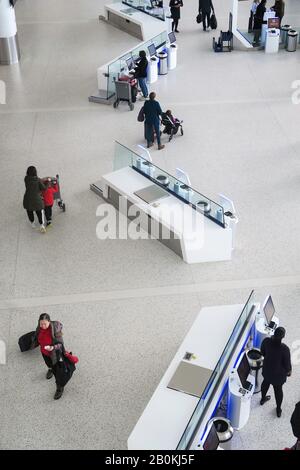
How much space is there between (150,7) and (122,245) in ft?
36.5

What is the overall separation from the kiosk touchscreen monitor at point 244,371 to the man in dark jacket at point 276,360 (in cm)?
25

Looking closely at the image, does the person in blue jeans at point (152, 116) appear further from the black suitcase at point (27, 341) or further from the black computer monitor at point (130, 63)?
the black suitcase at point (27, 341)

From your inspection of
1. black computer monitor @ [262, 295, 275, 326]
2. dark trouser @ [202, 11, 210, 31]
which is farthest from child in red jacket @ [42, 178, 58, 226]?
dark trouser @ [202, 11, 210, 31]

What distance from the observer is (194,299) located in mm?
10844

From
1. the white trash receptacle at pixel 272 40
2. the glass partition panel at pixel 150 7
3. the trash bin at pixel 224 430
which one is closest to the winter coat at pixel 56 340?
the trash bin at pixel 224 430

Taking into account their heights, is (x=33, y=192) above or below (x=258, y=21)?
below

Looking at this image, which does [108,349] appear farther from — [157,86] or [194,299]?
[157,86]

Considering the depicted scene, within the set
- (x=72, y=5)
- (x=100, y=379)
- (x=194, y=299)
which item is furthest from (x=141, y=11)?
(x=100, y=379)

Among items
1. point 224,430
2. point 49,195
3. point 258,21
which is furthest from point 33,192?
point 258,21

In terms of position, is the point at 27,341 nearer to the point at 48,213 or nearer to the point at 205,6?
the point at 48,213

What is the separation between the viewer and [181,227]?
37.7 feet

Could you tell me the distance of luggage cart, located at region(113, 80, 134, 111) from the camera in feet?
53.3

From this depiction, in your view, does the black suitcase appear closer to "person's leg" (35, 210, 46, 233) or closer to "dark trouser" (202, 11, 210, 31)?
"person's leg" (35, 210, 46, 233)

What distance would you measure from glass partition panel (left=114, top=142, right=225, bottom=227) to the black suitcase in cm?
363
